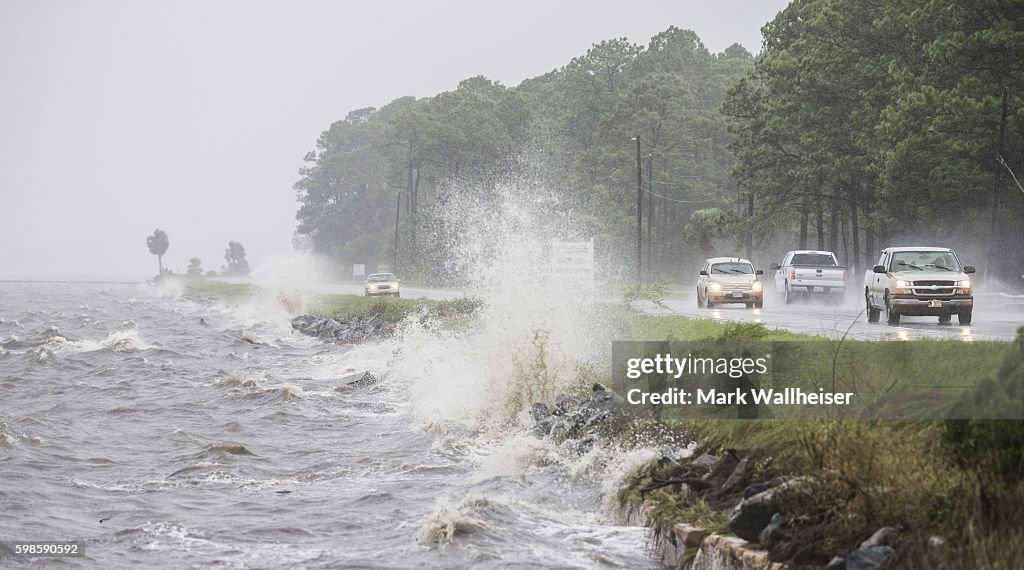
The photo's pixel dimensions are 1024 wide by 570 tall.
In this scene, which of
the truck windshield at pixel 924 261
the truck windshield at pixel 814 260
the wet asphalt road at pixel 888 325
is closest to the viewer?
the wet asphalt road at pixel 888 325

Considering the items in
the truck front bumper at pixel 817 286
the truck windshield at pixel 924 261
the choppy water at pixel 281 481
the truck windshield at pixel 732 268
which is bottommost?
the choppy water at pixel 281 481

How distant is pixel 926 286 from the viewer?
26625mm

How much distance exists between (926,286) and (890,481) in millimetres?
19401

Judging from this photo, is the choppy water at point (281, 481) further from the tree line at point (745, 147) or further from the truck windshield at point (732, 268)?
the tree line at point (745, 147)

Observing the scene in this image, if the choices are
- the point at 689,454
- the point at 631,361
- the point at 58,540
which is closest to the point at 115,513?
Answer: the point at 58,540

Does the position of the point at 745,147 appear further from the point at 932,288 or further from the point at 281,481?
the point at 281,481

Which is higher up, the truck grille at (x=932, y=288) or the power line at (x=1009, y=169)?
the power line at (x=1009, y=169)

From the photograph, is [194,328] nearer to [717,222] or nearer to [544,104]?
[717,222]

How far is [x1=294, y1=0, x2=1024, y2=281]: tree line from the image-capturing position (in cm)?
4419

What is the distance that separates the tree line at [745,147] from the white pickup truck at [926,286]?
16.6 meters

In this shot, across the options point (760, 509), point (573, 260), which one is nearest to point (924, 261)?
point (573, 260)

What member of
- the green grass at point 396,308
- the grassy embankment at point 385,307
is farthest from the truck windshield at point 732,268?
the grassy embankment at point 385,307

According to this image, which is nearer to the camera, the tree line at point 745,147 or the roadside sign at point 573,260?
the roadside sign at point 573,260

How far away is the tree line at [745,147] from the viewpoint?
145 feet
